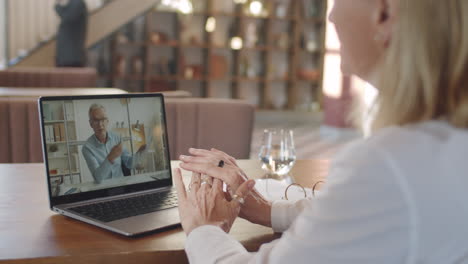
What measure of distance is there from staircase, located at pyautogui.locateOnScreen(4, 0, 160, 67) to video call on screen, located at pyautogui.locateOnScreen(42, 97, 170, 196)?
6603 mm

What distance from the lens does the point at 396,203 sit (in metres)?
0.66

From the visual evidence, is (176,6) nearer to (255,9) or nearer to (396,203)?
(255,9)

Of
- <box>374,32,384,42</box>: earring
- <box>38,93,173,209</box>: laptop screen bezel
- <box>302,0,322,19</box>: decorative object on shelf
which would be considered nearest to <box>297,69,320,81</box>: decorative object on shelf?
<box>302,0,322,19</box>: decorative object on shelf

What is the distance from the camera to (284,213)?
116 centimetres

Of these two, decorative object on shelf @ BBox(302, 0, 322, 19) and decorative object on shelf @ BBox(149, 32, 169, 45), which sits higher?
decorative object on shelf @ BBox(302, 0, 322, 19)

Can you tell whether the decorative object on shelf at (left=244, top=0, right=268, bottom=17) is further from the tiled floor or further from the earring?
the earring

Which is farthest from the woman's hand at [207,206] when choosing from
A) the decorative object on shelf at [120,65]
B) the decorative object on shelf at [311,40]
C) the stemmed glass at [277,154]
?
the decorative object on shelf at [311,40]

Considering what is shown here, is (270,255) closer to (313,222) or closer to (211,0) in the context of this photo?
(313,222)

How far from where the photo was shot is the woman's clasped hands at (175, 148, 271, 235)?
40.5 inches

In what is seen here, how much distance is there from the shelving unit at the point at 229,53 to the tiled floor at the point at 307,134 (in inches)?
10.9

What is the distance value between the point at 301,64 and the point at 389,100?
362 inches

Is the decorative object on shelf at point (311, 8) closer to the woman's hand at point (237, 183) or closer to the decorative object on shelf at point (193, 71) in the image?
the decorative object on shelf at point (193, 71)

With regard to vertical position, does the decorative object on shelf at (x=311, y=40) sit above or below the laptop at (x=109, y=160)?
above

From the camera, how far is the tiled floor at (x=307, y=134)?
6.34 metres
